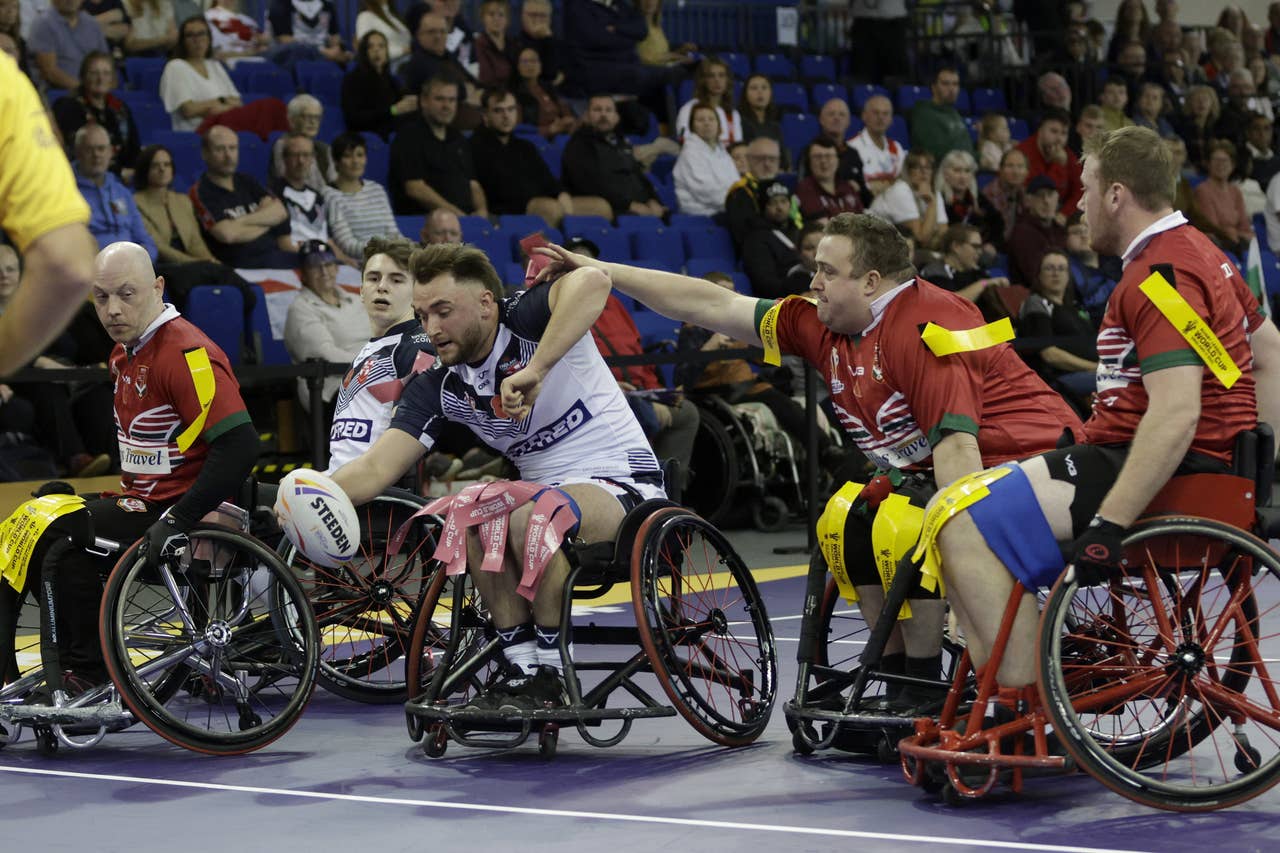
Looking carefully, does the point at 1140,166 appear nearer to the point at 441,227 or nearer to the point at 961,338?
the point at 961,338

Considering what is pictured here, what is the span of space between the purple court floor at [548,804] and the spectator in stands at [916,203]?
784 cm

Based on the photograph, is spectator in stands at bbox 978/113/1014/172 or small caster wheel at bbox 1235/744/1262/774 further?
spectator in stands at bbox 978/113/1014/172

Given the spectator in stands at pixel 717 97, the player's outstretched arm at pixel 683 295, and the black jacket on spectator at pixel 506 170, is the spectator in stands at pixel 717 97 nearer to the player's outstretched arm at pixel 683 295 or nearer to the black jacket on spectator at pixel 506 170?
the black jacket on spectator at pixel 506 170

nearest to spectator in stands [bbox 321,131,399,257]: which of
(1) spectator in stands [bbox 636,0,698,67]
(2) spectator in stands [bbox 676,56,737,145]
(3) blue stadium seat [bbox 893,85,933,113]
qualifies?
(2) spectator in stands [bbox 676,56,737,145]

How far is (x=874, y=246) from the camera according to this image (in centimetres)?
482

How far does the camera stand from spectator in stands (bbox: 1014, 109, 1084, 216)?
14.4 metres

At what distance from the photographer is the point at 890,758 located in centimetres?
484

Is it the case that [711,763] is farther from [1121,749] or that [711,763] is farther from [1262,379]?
[1262,379]

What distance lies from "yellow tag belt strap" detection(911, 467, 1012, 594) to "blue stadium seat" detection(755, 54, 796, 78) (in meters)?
11.5

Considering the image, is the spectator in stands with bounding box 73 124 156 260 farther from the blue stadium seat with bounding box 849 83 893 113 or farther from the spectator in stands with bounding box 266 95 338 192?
the blue stadium seat with bounding box 849 83 893 113

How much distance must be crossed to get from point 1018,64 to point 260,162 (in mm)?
8237

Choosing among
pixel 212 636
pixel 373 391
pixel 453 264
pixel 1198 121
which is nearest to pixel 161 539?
pixel 212 636

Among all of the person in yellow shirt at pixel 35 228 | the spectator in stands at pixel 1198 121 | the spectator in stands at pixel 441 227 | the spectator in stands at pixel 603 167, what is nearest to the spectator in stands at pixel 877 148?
the spectator in stands at pixel 603 167

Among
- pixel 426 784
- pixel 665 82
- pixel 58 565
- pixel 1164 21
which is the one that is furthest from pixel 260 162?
pixel 1164 21
